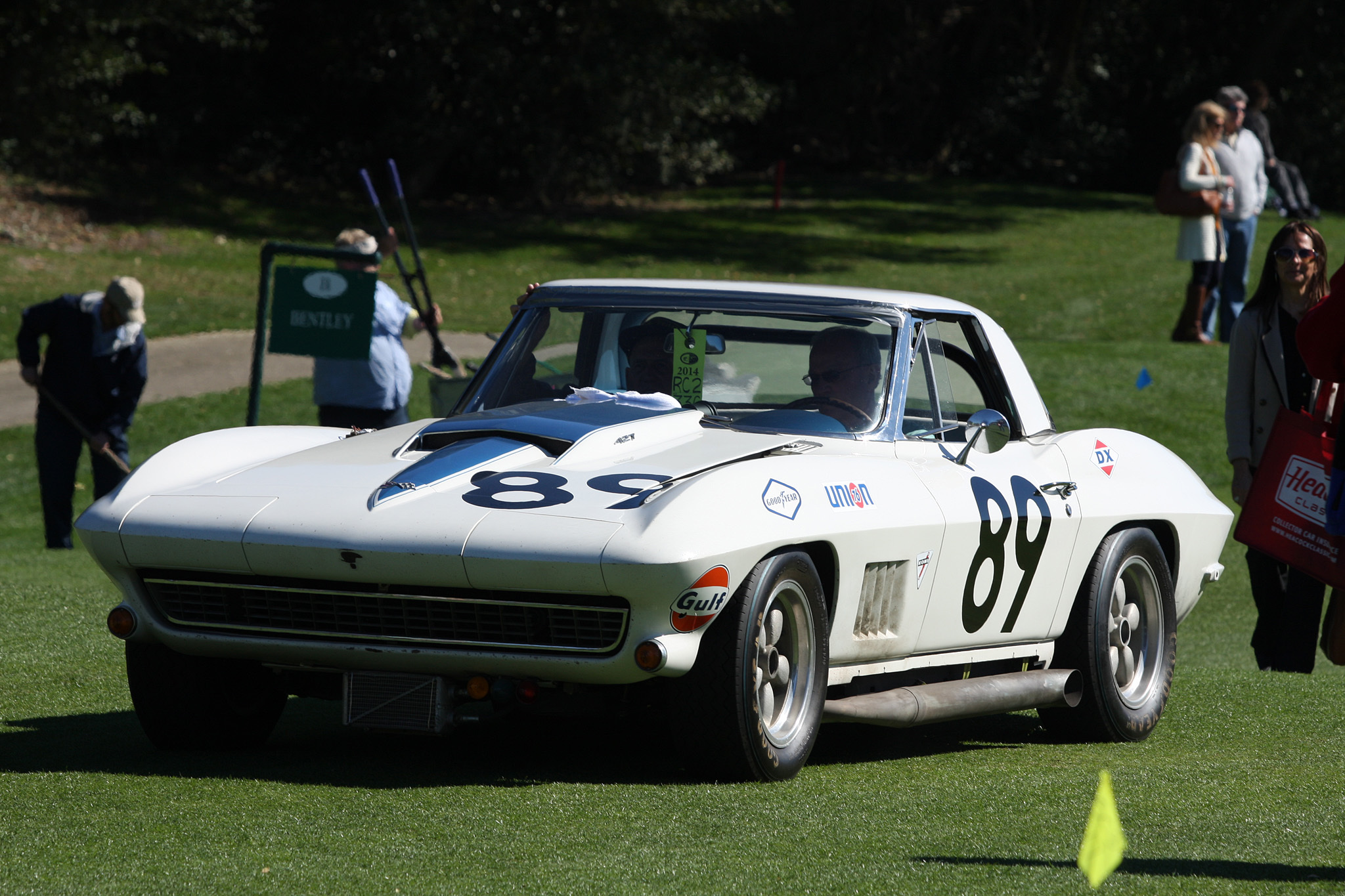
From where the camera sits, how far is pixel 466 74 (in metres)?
32.3

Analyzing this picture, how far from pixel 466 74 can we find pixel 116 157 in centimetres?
780

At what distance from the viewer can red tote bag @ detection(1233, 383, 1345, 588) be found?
6082 millimetres

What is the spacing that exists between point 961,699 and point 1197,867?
168cm

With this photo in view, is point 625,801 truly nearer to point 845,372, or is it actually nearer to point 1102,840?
point 1102,840

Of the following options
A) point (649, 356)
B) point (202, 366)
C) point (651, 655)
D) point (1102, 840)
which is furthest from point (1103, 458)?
point (202, 366)

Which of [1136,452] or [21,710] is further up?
[1136,452]

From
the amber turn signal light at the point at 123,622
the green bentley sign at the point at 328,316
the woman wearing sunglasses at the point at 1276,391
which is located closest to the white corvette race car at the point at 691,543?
the amber turn signal light at the point at 123,622

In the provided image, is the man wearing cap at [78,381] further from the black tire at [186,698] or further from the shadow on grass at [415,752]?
the black tire at [186,698]

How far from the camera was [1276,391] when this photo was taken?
7531mm

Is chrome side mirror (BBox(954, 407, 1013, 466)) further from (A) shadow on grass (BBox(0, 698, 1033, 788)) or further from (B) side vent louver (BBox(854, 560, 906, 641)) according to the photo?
(A) shadow on grass (BBox(0, 698, 1033, 788))

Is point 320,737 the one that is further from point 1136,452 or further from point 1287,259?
point 1287,259

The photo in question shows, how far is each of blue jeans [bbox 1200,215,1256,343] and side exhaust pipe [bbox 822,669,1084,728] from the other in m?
9.67

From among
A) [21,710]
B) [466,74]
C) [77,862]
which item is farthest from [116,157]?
[77,862]

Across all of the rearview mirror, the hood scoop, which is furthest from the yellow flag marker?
the rearview mirror
